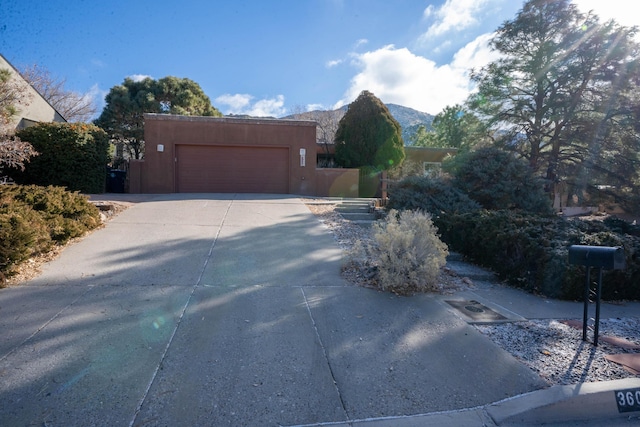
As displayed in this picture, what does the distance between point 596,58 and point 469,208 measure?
428 inches

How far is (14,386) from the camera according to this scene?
2822 millimetres

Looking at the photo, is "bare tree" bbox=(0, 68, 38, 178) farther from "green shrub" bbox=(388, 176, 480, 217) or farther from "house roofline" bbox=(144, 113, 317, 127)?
"green shrub" bbox=(388, 176, 480, 217)

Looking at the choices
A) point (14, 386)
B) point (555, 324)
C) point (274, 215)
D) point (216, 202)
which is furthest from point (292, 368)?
point (216, 202)

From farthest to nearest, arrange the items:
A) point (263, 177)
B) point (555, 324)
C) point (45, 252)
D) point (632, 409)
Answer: point (263, 177) < point (45, 252) < point (555, 324) < point (632, 409)

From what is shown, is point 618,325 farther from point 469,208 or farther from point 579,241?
point 469,208

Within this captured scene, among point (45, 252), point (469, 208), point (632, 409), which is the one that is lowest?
point (632, 409)

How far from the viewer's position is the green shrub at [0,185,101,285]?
4.91 m

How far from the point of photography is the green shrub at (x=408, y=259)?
205 inches

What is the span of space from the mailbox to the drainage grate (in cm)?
113

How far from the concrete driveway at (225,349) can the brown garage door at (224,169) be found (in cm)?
983

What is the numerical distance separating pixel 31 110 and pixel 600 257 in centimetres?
1831

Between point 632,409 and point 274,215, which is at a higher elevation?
point 274,215

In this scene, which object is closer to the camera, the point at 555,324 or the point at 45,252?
the point at 555,324

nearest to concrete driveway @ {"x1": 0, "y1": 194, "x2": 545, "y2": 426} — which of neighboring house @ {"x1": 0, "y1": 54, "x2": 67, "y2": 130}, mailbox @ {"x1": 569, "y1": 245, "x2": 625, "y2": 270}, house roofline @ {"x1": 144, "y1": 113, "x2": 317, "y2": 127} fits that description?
mailbox @ {"x1": 569, "y1": 245, "x2": 625, "y2": 270}
